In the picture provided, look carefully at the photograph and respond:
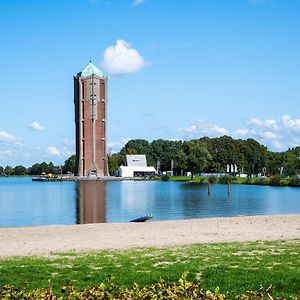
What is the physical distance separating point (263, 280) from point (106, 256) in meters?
5.86

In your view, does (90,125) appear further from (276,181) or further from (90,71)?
(276,181)

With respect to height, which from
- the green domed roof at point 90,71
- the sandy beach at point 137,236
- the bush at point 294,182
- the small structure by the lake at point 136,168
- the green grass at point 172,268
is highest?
the green domed roof at point 90,71

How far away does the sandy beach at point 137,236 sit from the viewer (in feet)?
64.9

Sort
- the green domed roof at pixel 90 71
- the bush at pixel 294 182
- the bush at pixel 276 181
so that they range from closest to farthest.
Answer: the bush at pixel 294 182, the bush at pixel 276 181, the green domed roof at pixel 90 71

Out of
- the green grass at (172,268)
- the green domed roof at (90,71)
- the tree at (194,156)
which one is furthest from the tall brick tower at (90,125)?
the green grass at (172,268)

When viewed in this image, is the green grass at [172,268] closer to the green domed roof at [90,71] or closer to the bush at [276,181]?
the bush at [276,181]

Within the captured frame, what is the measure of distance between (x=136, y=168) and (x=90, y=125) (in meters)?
37.0

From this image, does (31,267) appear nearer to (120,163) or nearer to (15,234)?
(15,234)

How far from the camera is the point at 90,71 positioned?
155m

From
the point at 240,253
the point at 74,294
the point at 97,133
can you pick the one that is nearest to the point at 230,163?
the point at 97,133

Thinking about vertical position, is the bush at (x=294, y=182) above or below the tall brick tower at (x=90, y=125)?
below

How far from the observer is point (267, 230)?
2577cm

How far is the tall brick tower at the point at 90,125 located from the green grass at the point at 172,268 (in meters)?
132

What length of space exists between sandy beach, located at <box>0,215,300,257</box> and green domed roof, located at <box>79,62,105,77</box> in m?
127
